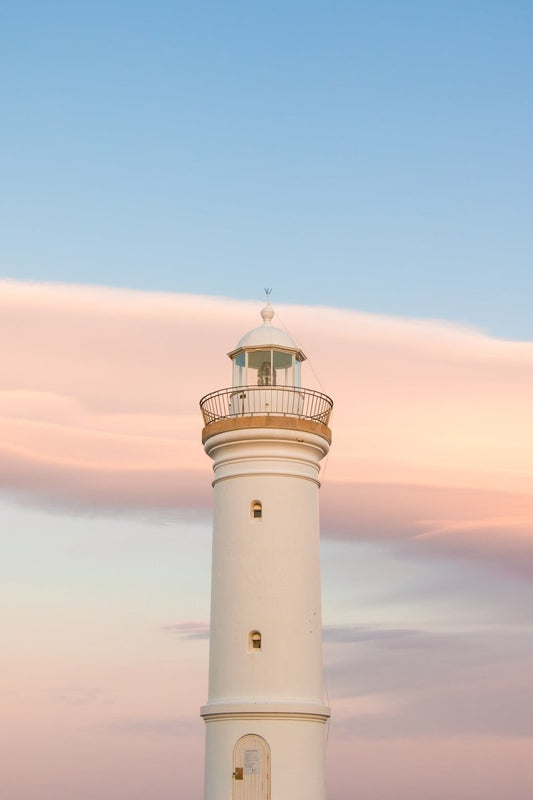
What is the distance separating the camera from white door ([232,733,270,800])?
2709 cm

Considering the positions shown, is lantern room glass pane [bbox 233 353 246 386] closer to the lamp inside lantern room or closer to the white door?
the lamp inside lantern room

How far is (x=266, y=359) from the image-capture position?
1208 inches

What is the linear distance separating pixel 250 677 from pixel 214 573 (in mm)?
2843

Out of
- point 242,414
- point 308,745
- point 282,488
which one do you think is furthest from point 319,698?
point 242,414

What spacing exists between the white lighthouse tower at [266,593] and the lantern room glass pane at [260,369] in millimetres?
145

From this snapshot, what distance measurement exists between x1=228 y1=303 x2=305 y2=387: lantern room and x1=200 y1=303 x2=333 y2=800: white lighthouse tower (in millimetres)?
59

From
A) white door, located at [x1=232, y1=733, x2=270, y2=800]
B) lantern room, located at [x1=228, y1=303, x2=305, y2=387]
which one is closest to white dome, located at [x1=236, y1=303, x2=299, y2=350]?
lantern room, located at [x1=228, y1=303, x2=305, y2=387]

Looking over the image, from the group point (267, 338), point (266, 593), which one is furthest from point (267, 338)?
point (266, 593)

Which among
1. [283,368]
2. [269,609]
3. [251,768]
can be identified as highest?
[283,368]

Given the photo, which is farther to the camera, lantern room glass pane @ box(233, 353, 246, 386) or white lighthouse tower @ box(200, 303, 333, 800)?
lantern room glass pane @ box(233, 353, 246, 386)

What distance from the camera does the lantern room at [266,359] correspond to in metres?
30.4

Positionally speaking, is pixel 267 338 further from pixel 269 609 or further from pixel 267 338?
pixel 269 609

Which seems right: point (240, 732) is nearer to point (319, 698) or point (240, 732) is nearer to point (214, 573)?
point (319, 698)

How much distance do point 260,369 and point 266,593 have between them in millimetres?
6104
